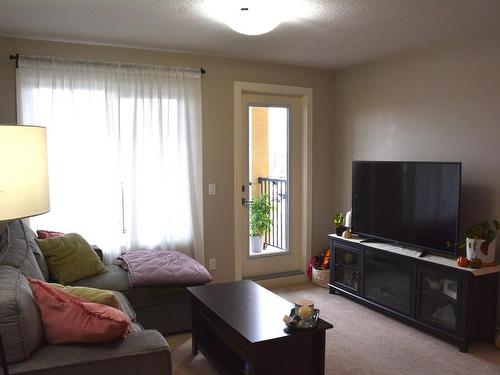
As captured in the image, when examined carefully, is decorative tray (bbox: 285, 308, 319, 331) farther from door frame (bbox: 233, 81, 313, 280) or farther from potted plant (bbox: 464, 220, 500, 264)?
door frame (bbox: 233, 81, 313, 280)

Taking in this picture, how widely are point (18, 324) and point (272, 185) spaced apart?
3.44m

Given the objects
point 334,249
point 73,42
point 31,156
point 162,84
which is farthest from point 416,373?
point 73,42

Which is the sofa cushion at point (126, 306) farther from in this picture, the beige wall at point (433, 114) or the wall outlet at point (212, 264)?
the beige wall at point (433, 114)

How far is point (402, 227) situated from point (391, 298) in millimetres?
631

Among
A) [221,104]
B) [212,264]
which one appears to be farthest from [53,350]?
[221,104]

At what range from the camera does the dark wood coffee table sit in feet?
7.80

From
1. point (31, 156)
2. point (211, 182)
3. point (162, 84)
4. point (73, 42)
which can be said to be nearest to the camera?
point (31, 156)

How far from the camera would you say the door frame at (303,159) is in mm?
4578

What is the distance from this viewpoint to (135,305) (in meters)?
Answer: 3.38

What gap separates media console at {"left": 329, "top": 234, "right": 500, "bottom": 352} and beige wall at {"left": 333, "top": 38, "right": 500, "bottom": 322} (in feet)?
1.44

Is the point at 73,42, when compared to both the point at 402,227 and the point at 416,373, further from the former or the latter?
the point at 416,373

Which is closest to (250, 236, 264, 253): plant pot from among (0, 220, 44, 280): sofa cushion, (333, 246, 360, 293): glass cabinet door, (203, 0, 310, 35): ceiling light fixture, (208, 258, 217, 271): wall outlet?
(208, 258, 217, 271): wall outlet

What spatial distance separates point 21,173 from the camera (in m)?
1.48

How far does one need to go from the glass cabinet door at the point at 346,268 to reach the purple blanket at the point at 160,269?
1474 mm
